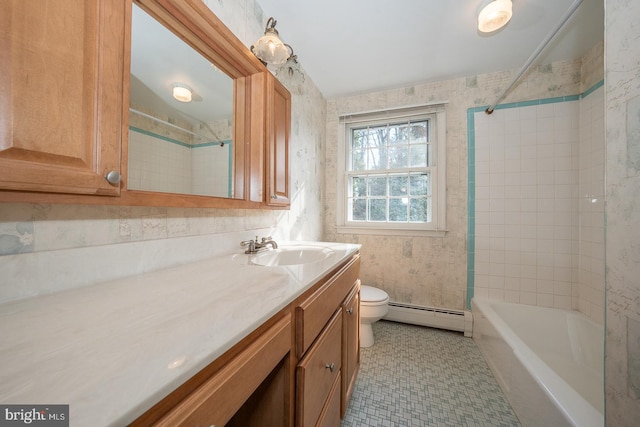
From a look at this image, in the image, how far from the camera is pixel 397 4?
136 centimetres

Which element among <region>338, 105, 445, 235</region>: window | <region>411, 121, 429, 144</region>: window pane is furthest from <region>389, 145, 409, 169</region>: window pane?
<region>411, 121, 429, 144</region>: window pane

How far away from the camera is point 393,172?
228cm

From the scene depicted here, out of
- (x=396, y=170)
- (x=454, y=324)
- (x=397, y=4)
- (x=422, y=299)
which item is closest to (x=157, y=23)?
(x=397, y=4)

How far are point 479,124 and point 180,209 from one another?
2387 mm

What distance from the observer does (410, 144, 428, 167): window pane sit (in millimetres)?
2211

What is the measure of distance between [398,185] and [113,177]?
2.17 m

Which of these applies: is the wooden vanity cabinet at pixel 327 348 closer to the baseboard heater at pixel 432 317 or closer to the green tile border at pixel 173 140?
the green tile border at pixel 173 140

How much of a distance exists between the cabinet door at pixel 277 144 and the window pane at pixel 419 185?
1.38 m

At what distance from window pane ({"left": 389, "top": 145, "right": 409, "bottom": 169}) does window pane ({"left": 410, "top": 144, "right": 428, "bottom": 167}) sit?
56 millimetres

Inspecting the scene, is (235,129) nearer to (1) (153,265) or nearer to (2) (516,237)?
(1) (153,265)

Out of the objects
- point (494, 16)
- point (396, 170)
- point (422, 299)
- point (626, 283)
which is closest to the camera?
point (626, 283)

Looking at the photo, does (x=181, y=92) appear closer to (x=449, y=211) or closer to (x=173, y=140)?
(x=173, y=140)

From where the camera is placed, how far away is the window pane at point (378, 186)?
7.63ft

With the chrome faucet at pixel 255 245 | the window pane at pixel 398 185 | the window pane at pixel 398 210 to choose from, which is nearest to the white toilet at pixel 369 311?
the window pane at pixel 398 210
